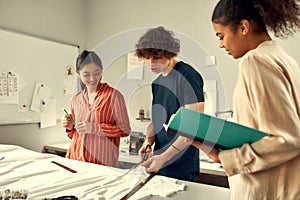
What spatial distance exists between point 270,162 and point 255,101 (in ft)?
0.50

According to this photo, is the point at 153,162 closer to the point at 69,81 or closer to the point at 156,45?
the point at 156,45

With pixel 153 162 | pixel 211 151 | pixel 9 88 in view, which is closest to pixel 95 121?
pixel 153 162

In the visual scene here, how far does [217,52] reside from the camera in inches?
102

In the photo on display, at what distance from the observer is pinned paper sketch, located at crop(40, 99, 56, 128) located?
286cm

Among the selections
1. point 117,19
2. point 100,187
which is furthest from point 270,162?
point 117,19

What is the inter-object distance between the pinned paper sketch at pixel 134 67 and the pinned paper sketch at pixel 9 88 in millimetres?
1126

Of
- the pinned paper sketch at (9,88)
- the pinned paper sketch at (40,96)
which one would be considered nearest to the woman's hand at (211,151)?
the pinned paper sketch at (9,88)

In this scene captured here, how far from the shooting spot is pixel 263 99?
2.15ft

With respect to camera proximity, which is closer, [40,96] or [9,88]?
[9,88]

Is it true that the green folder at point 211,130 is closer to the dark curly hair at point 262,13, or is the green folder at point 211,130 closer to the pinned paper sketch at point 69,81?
the dark curly hair at point 262,13

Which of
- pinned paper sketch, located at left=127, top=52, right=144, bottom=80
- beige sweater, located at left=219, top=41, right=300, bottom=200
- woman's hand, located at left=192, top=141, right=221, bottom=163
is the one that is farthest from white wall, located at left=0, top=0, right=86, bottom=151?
beige sweater, located at left=219, top=41, right=300, bottom=200

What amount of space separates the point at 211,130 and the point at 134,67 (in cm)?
238

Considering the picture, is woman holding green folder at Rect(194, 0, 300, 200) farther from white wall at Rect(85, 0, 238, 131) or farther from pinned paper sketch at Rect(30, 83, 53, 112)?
pinned paper sketch at Rect(30, 83, 53, 112)

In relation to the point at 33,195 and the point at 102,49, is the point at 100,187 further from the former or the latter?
the point at 102,49
